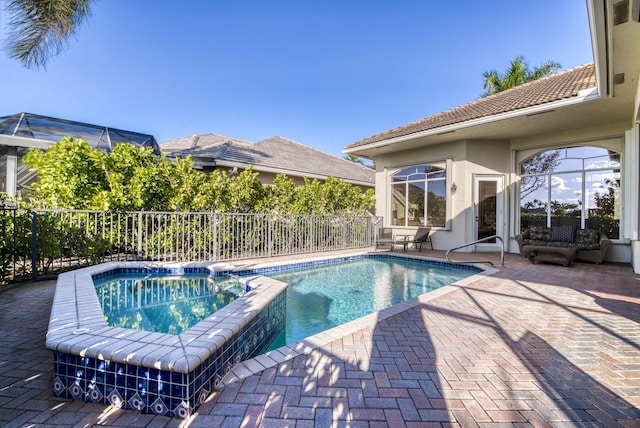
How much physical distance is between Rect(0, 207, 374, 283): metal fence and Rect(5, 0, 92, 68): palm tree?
3003 mm

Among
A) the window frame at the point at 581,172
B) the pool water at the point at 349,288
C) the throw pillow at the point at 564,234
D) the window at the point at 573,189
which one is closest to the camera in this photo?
the pool water at the point at 349,288

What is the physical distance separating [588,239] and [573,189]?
171cm

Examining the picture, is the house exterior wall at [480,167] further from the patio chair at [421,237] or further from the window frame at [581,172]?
the patio chair at [421,237]

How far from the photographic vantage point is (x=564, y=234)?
28.7 feet

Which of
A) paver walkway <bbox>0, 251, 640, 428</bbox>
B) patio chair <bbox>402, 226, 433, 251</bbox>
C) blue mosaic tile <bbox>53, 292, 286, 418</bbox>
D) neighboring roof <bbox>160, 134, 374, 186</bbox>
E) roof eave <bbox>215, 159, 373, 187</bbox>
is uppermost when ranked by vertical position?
neighboring roof <bbox>160, 134, 374, 186</bbox>

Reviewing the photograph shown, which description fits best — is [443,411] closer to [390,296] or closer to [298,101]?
[390,296]

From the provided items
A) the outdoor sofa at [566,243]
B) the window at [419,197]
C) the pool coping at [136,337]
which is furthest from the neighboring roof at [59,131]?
the outdoor sofa at [566,243]

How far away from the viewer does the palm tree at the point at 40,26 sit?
216 inches

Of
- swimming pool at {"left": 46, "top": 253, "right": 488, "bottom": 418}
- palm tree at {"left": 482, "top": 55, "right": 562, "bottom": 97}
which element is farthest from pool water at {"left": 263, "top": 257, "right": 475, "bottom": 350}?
palm tree at {"left": 482, "top": 55, "right": 562, "bottom": 97}

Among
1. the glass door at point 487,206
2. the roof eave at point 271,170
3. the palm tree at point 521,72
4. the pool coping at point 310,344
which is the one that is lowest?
the pool coping at point 310,344

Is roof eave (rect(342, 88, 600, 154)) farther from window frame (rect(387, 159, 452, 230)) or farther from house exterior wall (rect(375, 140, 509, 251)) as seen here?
window frame (rect(387, 159, 452, 230))

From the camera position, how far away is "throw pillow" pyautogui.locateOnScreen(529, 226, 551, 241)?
9.02 meters

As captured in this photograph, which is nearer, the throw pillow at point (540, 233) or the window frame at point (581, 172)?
the window frame at point (581, 172)

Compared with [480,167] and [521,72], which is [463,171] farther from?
[521,72]
